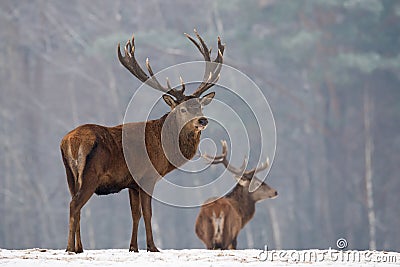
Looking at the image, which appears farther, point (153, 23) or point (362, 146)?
point (153, 23)

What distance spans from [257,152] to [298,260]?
71.2 feet

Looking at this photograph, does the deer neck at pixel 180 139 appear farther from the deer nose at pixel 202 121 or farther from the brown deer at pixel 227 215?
the brown deer at pixel 227 215

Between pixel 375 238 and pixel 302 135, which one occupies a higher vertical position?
pixel 302 135

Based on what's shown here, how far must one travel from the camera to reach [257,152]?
28.8 meters

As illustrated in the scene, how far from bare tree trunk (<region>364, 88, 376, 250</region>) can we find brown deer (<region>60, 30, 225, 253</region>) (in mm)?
19944

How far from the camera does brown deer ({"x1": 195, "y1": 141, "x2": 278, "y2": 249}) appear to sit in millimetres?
12672

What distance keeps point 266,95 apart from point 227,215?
55.4 feet

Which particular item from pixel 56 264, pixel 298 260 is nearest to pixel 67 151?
pixel 56 264

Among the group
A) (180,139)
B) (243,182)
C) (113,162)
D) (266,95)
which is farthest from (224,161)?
(266,95)

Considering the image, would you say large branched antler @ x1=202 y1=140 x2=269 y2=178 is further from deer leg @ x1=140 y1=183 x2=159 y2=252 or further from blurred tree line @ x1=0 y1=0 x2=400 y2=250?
blurred tree line @ x1=0 y1=0 x2=400 y2=250

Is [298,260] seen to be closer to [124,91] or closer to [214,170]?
[214,170]

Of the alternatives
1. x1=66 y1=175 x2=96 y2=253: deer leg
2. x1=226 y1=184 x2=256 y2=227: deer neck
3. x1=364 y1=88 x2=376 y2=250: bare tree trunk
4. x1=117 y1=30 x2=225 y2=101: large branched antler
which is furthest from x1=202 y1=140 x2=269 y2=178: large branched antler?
x1=364 y1=88 x2=376 y2=250: bare tree trunk

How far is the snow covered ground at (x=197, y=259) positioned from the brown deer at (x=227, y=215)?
14.5ft

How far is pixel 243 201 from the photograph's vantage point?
13305 millimetres
